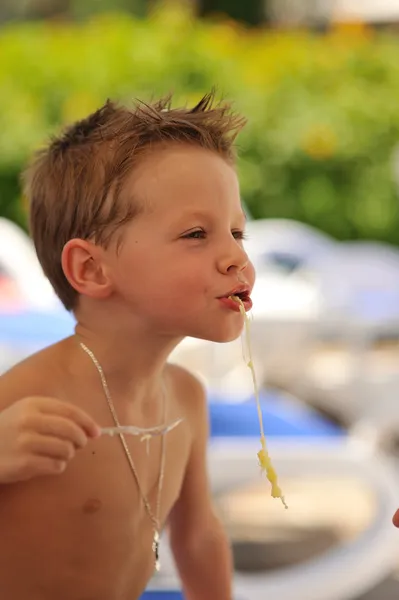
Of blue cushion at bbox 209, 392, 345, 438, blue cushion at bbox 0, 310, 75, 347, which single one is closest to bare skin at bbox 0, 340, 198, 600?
blue cushion at bbox 209, 392, 345, 438

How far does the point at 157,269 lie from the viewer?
792 mm

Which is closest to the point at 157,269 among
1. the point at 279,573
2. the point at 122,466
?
the point at 122,466

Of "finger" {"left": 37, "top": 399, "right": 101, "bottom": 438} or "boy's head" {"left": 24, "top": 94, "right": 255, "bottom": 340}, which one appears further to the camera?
"boy's head" {"left": 24, "top": 94, "right": 255, "bottom": 340}

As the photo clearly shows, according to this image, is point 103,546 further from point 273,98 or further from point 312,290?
point 273,98

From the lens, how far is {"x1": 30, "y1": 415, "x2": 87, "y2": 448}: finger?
2.23 feet

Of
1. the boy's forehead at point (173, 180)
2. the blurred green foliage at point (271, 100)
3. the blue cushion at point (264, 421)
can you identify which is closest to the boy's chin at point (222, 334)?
the boy's forehead at point (173, 180)

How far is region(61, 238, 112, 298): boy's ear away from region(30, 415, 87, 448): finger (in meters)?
0.17

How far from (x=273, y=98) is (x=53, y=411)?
5.15m

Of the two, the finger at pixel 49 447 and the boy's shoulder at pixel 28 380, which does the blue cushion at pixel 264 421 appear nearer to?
the boy's shoulder at pixel 28 380

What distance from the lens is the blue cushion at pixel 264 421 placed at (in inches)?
72.7

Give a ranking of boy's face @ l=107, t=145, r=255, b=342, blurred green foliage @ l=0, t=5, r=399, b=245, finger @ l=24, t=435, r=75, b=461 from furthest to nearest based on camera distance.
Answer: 1. blurred green foliage @ l=0, t=5, r=399, b=245
2. boy's face @ l=107, t=145, r=255, b=342
3. finger @ l=24, t=435, r=75, b=461

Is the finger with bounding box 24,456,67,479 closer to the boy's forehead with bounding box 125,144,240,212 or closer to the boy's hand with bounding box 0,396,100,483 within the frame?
the boy's hand with bounding box 0,396,100,483

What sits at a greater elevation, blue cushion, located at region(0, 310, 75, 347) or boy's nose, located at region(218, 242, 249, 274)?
blue cushion, located at region(0, 310, 75, 347)

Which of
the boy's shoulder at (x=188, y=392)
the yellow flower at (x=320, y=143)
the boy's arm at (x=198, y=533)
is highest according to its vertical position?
the yellow flower at (x=320, y=143)
